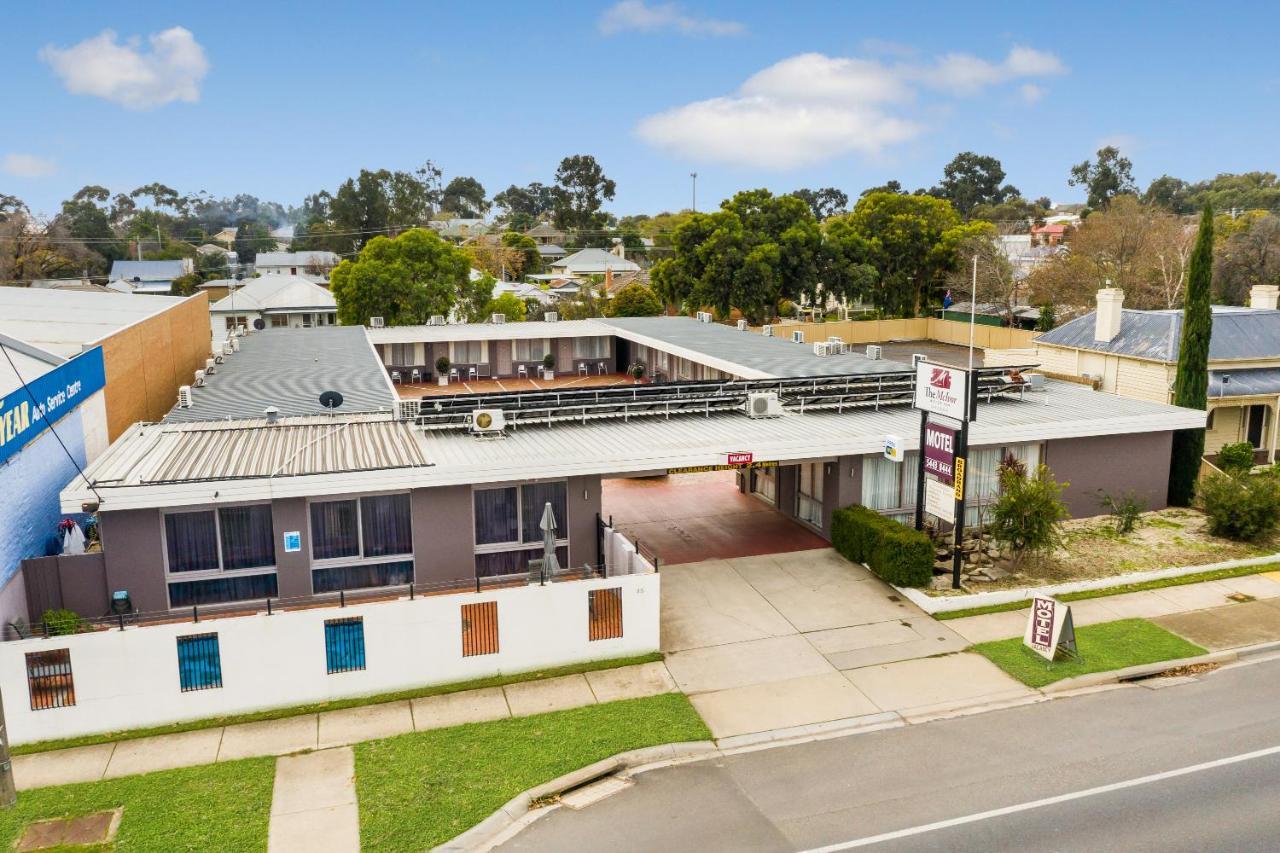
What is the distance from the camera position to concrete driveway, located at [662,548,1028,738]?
50.2 feet

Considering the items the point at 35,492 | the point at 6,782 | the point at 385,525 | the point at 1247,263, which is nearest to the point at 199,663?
the point at 6,782

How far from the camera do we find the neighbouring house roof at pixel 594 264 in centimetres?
10438

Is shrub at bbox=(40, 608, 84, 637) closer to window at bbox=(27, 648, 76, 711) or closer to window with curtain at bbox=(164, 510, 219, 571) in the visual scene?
window at bbox=(27, 648, 76, 711)

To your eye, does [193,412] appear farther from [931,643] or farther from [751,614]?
[931,643]

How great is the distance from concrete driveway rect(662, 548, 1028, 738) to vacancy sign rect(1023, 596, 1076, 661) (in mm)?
930

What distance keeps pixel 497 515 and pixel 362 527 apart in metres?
2.48

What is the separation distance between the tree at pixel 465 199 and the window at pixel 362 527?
173481 mm

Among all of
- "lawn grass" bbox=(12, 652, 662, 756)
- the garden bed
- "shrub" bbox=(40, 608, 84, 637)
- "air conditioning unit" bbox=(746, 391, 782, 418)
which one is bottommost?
"lawn grass" bbox=(12, 652, 662, 756)

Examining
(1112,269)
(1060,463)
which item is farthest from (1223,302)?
(1060,463)

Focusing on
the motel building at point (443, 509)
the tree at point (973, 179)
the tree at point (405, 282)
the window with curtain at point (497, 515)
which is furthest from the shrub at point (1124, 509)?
the tree at point (973, 179)

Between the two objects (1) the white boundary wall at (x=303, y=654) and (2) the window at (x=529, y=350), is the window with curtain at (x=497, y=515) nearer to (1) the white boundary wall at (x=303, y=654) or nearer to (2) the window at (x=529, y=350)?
(1) the white boundary wall at (x=303, y=654)

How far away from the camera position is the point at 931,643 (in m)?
17.5

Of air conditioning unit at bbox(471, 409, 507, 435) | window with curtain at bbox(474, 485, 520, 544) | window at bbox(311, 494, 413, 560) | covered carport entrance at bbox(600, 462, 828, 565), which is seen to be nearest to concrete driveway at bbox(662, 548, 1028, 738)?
covered carport entrance at bbox(600, 462, 828, 565)

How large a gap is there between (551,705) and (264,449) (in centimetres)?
800
